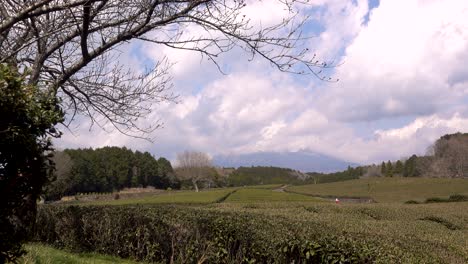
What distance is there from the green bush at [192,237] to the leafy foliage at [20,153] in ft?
13.7

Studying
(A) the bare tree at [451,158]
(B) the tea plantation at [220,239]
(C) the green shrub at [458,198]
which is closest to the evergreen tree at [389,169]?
(A) the bare tree at [451,158]

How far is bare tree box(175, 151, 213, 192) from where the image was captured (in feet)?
341

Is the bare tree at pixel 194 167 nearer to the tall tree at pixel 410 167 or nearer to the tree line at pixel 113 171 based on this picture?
the tree line at pixel 113 171

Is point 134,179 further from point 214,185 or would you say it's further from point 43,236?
point 43,236

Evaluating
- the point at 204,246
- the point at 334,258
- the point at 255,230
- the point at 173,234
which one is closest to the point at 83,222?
the point at 173,234

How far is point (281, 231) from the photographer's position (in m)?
7.41

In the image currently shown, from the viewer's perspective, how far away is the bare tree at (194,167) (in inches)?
4087

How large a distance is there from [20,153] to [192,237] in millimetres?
5361

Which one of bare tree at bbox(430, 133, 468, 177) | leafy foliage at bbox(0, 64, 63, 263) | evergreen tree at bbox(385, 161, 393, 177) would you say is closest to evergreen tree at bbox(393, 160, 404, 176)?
evergreen tree at bbox(385, 161, 393, 177)

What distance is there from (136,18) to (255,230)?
448 centimetres

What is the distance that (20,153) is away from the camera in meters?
3.37

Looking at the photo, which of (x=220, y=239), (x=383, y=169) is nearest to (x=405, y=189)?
(x=383, y=169)

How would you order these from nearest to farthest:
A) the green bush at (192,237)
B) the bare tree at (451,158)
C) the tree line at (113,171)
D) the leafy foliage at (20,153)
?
the leafy foliage at (20,153) → the green bush at (192,237) → the tree line at (113,171) → the bare tree at (451,158)

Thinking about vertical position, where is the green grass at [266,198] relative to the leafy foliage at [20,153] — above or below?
below
